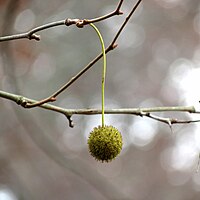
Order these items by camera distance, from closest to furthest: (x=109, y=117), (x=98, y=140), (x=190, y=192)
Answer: (x=98, y=140)
(x=109, y=117)
(x=190, y=192)

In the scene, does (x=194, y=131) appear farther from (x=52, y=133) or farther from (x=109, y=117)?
(x=52, y=133)

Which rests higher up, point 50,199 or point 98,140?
point 50,199

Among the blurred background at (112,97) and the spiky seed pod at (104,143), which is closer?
the spiky seed pod at (104,143)

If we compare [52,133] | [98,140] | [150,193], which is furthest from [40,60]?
[98,140]

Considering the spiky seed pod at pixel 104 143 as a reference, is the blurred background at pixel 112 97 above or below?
above

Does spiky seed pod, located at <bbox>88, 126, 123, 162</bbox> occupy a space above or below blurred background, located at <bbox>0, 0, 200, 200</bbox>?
below
